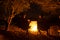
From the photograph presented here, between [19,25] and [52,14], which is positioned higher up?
[52,14]

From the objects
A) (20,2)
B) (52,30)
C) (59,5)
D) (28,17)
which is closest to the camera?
(20,2)

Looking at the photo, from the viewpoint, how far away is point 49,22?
2577cm

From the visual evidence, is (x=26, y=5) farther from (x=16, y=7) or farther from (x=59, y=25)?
(x=59, y=25)

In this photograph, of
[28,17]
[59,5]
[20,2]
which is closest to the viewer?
[20,2]

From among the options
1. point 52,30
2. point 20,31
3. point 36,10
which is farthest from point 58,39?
point 36,10

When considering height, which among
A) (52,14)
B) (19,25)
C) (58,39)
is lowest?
(58,39)

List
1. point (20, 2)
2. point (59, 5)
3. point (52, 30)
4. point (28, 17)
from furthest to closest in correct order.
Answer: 1. point (59, 5)
2. point (28, 17)
3. point (52, 30)
4. point (20, 2)

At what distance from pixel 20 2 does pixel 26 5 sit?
110cm


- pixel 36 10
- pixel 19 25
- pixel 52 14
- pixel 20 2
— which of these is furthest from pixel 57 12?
pixel 20 2

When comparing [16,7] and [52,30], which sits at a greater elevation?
[16,7]

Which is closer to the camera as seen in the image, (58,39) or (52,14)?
(58,39)

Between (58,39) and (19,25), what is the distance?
5520 mm

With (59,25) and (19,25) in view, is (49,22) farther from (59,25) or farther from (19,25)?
(19,25)

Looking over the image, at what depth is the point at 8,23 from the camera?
2139cm
